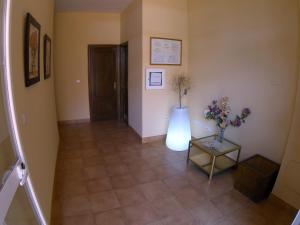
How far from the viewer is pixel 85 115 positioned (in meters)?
5.23

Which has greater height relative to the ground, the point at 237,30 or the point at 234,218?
the point at 237,30

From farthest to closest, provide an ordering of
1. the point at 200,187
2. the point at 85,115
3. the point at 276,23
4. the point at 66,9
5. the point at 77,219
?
the point at 85,115 < the point at 66,9 < the point at 200,187 < the point at 276,23 < the point at 77,219

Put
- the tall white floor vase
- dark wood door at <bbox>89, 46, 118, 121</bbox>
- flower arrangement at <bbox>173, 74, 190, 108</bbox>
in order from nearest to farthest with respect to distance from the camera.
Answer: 1. the tall white floor vase
2. flower arrangement at <bbox>173, 74, 190, 108</bbox>
3. dark wood door at <bbox>89, 46, 118, 121</bbox>

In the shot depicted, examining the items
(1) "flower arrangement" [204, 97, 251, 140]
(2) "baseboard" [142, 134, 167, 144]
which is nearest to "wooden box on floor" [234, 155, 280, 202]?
(1) "flower arrangement" [204, 97, 251, 140]

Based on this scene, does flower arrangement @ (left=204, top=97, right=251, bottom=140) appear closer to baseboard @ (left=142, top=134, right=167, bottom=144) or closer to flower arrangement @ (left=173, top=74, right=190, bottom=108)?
flower arrangement @ (left=173, top=74, right=190, bottom=108)

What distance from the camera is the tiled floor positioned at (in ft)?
6.65

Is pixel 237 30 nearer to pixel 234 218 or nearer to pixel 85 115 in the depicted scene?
pixel 234 218

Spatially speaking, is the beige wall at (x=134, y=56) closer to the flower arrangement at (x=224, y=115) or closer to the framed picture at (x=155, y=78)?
the framed picture at (x=155, y=78)

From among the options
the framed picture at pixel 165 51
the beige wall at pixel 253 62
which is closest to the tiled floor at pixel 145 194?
the beige wall at pixel 253 62

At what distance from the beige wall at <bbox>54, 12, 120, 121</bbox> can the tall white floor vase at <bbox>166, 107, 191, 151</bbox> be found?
8.80ft

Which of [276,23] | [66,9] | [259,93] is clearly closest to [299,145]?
[259,93]

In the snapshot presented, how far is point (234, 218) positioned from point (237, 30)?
8.03ft

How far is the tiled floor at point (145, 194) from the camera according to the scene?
2.03 metres

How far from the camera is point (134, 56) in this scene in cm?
400
